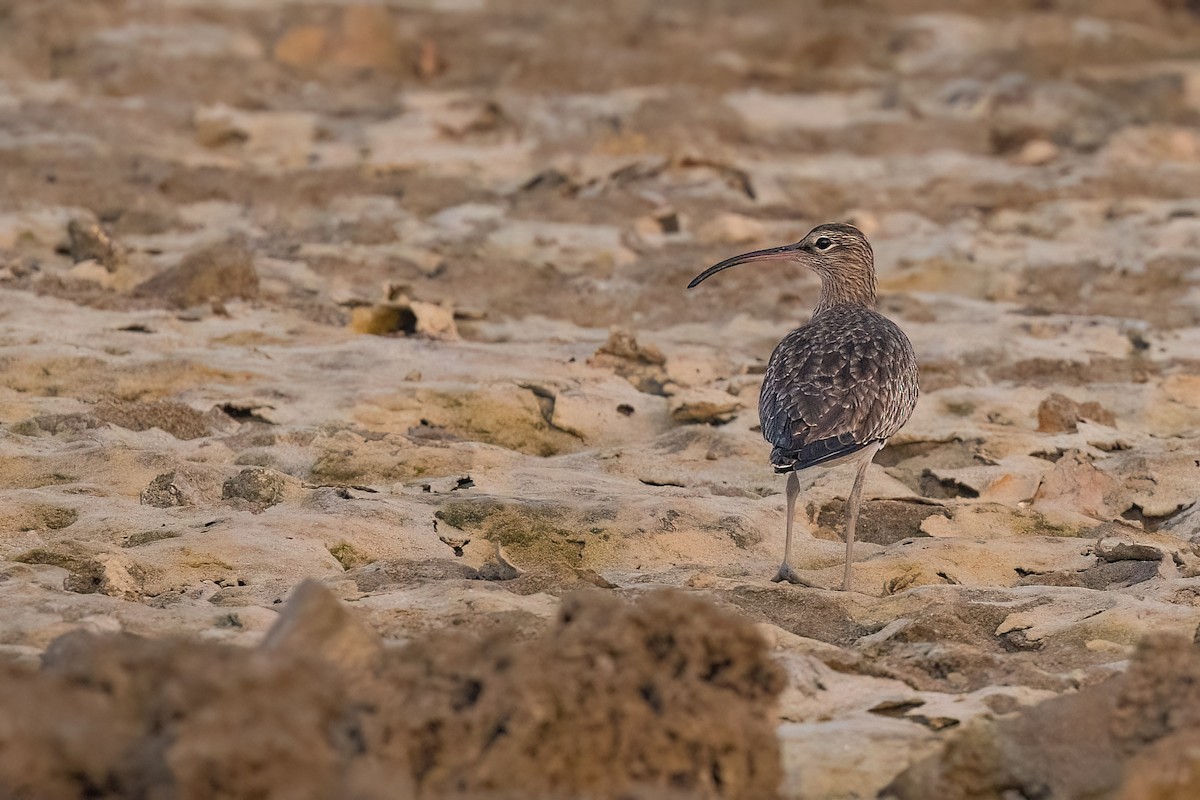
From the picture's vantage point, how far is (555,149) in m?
16.0

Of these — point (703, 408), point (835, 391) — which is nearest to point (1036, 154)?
point (703, 408)

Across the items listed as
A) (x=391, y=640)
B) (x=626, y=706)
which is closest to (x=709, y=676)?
(x=626, y=706)

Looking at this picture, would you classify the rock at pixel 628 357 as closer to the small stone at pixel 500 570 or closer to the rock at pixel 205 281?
the rock at pixel 205 281

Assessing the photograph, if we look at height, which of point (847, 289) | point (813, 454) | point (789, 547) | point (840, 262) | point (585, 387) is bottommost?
point (789, 547)

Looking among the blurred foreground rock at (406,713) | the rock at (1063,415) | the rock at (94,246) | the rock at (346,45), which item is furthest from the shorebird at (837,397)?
the rock at (346,45)

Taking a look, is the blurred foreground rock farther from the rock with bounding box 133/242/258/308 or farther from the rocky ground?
the rock with bounding box 133/242/258/308

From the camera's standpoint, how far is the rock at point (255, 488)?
7.55 metres

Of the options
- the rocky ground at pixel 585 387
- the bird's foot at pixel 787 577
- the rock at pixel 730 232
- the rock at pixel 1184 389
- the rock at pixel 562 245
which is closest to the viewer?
the rocky ground at pixel 585 387

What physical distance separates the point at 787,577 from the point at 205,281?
17.9ft

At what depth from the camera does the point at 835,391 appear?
25.1ft

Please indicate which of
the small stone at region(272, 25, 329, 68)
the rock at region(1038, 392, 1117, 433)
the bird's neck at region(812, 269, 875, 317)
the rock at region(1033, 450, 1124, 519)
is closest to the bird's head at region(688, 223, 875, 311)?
the bird's neck at region(812, 269, 875, 317)

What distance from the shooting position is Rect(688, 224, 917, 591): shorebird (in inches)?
291

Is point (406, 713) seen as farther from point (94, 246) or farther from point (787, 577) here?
point (94, 246)

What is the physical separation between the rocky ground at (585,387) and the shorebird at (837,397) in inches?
19.0
